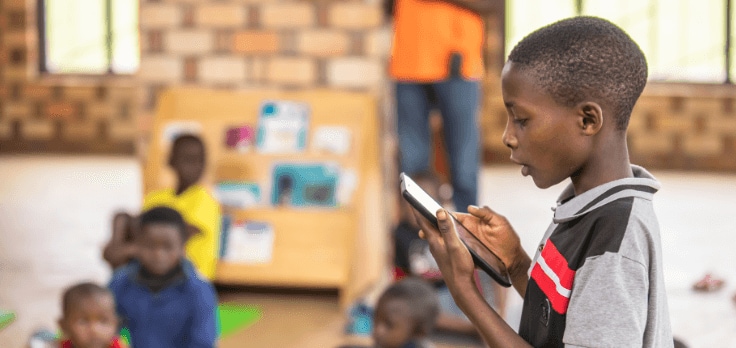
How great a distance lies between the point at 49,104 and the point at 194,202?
7.43m

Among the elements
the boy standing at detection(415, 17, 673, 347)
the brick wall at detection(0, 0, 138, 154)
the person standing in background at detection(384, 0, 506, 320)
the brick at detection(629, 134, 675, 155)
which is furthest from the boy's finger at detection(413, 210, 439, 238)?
the brick wall at detection(0, 0, 138, 154)

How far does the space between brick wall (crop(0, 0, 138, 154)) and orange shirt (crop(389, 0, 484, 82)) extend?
6784 mm

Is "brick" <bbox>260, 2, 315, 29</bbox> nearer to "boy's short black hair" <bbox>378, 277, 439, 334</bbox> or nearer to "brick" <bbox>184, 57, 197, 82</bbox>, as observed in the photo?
"brick" <bbox>184, 57, 197, 82</bbox>

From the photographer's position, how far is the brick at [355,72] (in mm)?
4523

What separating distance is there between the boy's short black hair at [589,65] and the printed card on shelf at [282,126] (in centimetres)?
329

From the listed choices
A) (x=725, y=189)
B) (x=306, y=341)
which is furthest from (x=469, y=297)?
(x=725, y=189)

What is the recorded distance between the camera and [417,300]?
2980mm

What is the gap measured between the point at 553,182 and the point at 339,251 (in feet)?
9.98

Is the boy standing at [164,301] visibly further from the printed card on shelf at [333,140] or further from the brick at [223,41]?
the brick at [223,41]

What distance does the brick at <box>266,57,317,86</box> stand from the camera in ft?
15.0

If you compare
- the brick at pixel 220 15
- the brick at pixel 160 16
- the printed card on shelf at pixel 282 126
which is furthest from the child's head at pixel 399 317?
the brick at pixel 160 16

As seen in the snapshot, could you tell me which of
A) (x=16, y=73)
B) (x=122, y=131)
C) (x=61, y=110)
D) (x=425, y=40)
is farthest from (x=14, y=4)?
(x=425, y=40)

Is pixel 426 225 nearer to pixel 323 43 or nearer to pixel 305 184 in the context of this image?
pixel 305 184

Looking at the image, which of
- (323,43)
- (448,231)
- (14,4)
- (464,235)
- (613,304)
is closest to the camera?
(613,304)
